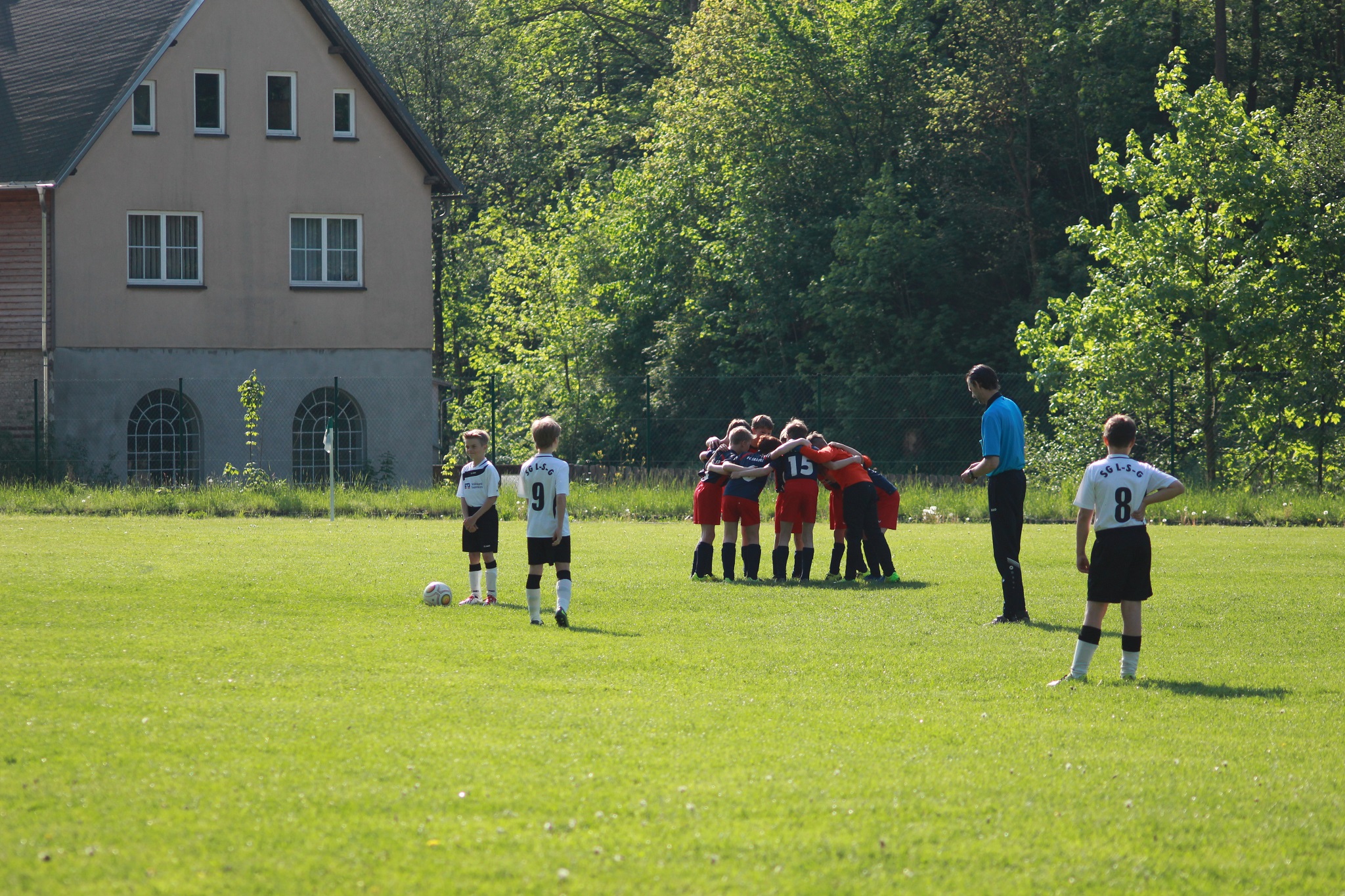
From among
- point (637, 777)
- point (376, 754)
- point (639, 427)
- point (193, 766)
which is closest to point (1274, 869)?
point (637, 777)

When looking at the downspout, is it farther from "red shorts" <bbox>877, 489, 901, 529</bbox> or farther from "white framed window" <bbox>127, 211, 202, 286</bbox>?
"red shorts" <bbox>877, 489, 901, 529</bbox>

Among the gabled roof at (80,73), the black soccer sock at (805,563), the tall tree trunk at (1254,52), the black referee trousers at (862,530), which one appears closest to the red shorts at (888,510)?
the black referee trousers at (862,530)

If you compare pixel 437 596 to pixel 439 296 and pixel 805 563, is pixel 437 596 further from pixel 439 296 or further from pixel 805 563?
pixel 439 296

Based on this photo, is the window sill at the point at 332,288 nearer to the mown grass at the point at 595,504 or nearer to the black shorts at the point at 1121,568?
the mown grass at the point at 595,504

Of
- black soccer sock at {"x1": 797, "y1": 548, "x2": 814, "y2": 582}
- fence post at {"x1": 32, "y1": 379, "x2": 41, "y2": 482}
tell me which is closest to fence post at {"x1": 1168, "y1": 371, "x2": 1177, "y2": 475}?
black soccer sock at {"x1": 797, "y1": 548, "x2": 814, "y2": 582}

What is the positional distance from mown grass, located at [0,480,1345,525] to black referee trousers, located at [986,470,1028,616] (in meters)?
13.3

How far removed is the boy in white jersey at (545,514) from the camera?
11109 millimetres

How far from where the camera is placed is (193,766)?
20.8ft

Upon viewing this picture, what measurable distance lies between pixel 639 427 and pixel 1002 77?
16.1 m

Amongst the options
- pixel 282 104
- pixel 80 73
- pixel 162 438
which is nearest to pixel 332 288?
pixel 282 104

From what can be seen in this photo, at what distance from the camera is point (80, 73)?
34.0m

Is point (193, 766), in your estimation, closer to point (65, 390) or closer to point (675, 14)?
point (65, 390)

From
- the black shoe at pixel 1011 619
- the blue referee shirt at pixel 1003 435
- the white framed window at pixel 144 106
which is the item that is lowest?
the black shoe at pixel 1011 619

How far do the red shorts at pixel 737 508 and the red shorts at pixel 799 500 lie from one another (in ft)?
0.93
